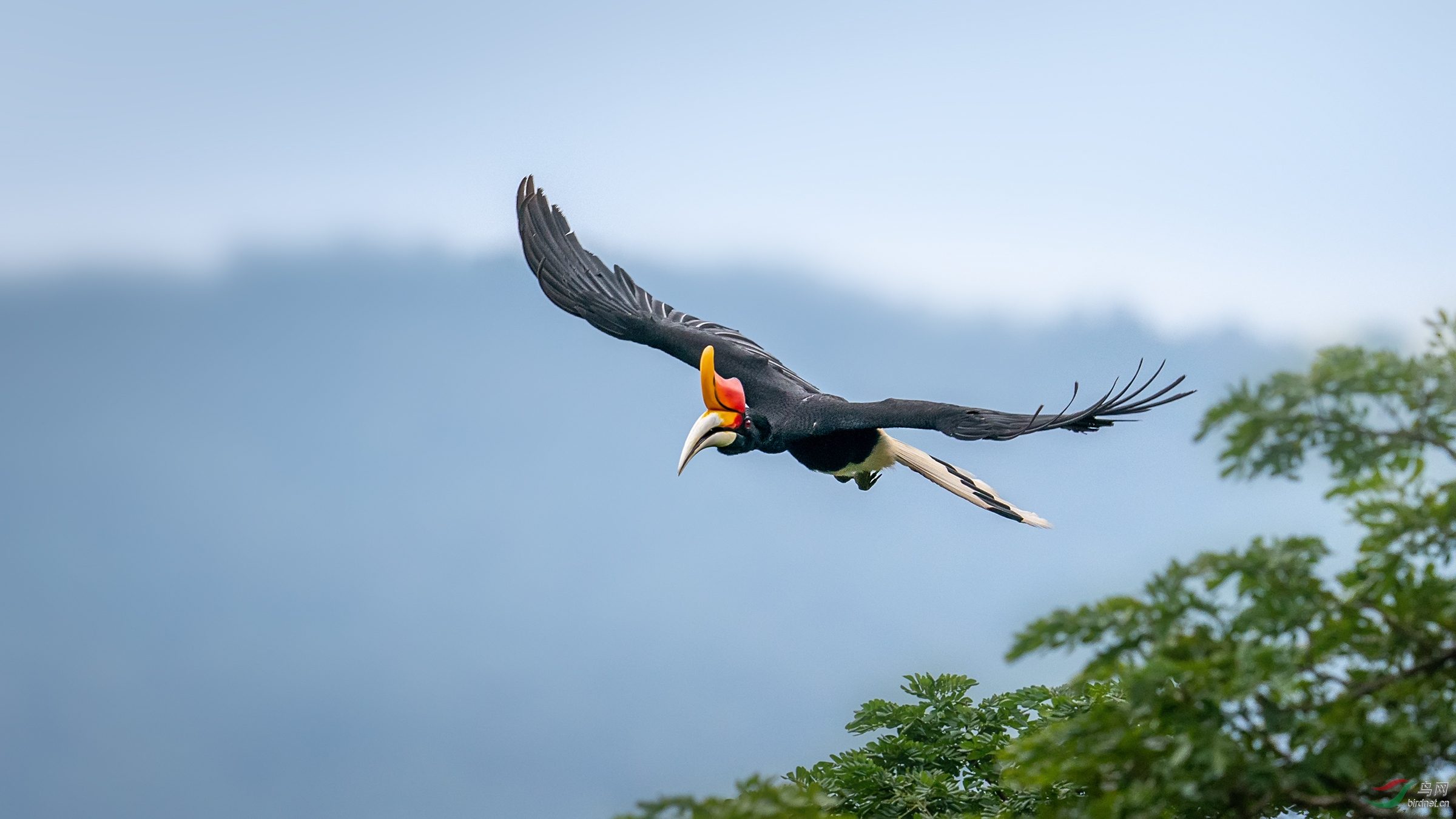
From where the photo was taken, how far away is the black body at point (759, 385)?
625 centimetres

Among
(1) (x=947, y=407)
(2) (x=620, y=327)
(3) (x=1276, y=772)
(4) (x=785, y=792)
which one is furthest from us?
(2) (x=620, y=327)

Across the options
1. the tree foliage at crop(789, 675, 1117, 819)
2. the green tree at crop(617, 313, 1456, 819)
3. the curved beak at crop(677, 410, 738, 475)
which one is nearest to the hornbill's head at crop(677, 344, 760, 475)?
the curved beak at crop(677, 410, 738, 475)

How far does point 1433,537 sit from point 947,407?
2.69 meters

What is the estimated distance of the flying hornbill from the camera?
632 centimetres

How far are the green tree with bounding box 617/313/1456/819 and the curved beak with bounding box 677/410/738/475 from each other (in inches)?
130

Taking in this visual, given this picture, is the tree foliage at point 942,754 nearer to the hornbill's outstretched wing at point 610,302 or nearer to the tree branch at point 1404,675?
the hornbill's outstretched wing at point 610,302

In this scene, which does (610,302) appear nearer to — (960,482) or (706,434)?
(706,434)

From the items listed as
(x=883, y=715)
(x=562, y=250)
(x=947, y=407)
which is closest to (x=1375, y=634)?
(x=947, y=407)

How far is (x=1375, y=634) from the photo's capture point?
13.3 feet

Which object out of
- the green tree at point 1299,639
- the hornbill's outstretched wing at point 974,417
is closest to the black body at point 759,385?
the hornbill's outstretched wing at point 974,417

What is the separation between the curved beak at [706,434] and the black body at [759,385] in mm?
111

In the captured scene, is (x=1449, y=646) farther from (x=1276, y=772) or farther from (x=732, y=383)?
(x=732, y=383)

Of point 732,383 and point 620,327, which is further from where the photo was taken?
point 620,327

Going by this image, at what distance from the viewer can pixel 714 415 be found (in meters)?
→ 7.36
